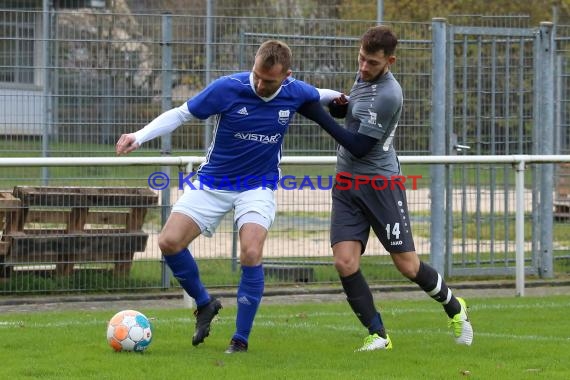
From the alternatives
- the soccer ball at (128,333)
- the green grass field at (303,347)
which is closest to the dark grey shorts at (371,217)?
the green grass field at (303,347)

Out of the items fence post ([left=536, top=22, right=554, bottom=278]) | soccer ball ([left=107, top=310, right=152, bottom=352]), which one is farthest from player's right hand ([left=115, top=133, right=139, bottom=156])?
fence post ([left=536, top=22, right=554, bottom=278])

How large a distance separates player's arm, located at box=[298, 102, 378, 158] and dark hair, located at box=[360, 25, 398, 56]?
0.51 m

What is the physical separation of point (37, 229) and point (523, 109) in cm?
534

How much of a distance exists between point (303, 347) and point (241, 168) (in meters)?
1.26

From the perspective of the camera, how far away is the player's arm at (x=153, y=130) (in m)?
7.23

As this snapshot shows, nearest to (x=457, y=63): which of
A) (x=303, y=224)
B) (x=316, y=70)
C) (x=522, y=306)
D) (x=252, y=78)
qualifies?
(x=316, y=70)

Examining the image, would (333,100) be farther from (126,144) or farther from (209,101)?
(126,144)

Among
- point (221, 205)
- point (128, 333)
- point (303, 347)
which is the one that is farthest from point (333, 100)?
point (128, 333)

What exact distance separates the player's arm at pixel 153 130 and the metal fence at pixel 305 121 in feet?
10.8

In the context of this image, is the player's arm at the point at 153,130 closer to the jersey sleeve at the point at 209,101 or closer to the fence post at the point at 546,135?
the jersey sleeve at the point at 209,101

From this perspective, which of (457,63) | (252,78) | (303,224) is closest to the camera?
(252,78)

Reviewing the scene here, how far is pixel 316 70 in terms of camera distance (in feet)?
39.6

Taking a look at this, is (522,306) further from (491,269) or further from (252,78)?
(252,78)

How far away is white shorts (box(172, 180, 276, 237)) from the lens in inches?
299
